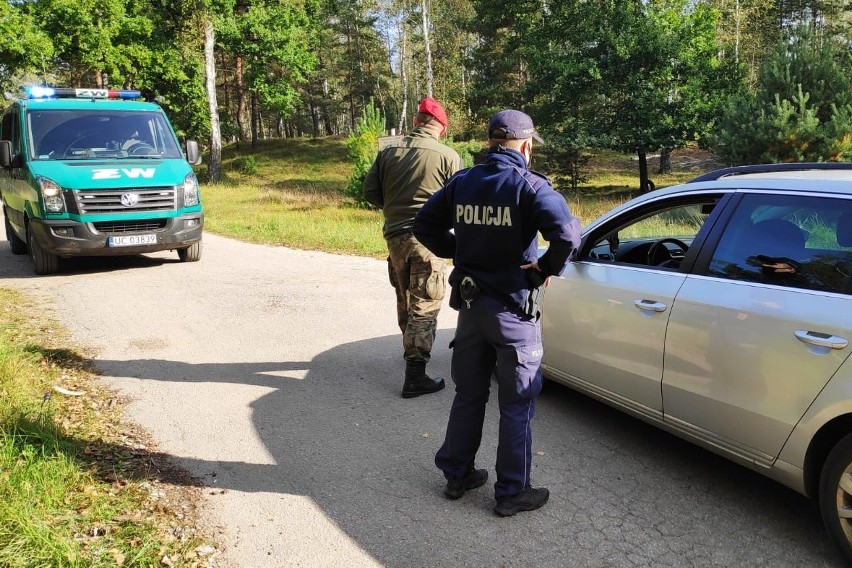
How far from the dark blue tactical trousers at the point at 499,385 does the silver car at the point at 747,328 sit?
2.54ft

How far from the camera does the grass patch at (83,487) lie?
2.88 m

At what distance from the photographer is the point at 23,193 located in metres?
9.57

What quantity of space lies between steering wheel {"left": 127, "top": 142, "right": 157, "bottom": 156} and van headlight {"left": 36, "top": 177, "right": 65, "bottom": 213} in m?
1.29

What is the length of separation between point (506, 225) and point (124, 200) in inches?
299

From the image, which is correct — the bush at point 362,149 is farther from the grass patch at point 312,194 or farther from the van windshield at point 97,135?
the van windshield at point 97,135

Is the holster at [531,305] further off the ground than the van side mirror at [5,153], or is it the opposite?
the van side mirror at [5,153]

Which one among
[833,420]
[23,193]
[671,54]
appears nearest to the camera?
[833,420]

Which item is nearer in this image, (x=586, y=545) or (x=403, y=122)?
(x=586, y=545)

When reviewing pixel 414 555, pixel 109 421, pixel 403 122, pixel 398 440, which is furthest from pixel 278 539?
pixel 403 122

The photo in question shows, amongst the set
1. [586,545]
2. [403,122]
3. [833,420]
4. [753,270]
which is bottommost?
[586,545]

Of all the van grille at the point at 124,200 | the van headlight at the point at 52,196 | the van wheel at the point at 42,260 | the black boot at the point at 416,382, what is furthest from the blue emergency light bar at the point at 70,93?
the black boot at the point at 416,382

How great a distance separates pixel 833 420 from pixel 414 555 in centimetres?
185

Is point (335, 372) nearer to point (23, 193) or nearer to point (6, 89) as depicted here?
point (23, 193)

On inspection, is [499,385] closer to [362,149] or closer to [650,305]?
[650,305]
